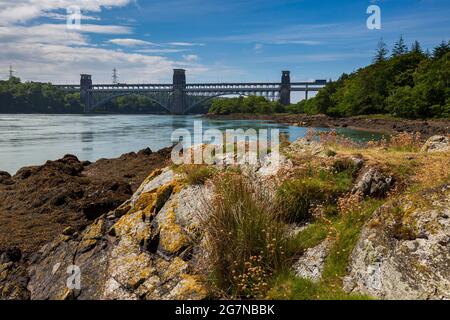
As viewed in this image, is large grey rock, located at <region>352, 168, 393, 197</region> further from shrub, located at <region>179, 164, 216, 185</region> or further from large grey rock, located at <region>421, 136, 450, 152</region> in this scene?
large grey rock, located at <region>421, 136, 450, 152</region>

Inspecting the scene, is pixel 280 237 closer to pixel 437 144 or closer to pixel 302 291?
pixel 302 291

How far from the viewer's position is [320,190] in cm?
727

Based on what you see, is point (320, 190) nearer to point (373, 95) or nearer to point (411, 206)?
point (411, 206)

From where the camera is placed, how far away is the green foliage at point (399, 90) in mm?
66625

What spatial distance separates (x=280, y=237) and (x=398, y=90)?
76.5 meters

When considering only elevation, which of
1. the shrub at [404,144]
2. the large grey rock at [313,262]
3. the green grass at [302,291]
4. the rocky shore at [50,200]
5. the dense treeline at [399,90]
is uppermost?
the dense treeline at [399,90]

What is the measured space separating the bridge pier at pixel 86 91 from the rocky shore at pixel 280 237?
156832 millimetres

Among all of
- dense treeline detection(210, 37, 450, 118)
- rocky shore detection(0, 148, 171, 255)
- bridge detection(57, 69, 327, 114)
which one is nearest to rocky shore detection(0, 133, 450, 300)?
rocky shore detection(0, 148, 171, 255)

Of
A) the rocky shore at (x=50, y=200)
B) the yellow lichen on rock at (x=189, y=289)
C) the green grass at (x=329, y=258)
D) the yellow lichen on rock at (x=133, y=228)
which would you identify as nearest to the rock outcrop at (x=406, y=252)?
the green grass at (x=329, y=258)

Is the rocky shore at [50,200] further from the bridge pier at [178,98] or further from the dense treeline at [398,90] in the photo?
the bridge pier at [178,98]

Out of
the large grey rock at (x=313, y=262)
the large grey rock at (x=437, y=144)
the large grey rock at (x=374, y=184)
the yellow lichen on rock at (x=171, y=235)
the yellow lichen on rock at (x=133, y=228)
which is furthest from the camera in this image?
the large grey rock at (x=437, y=144)
